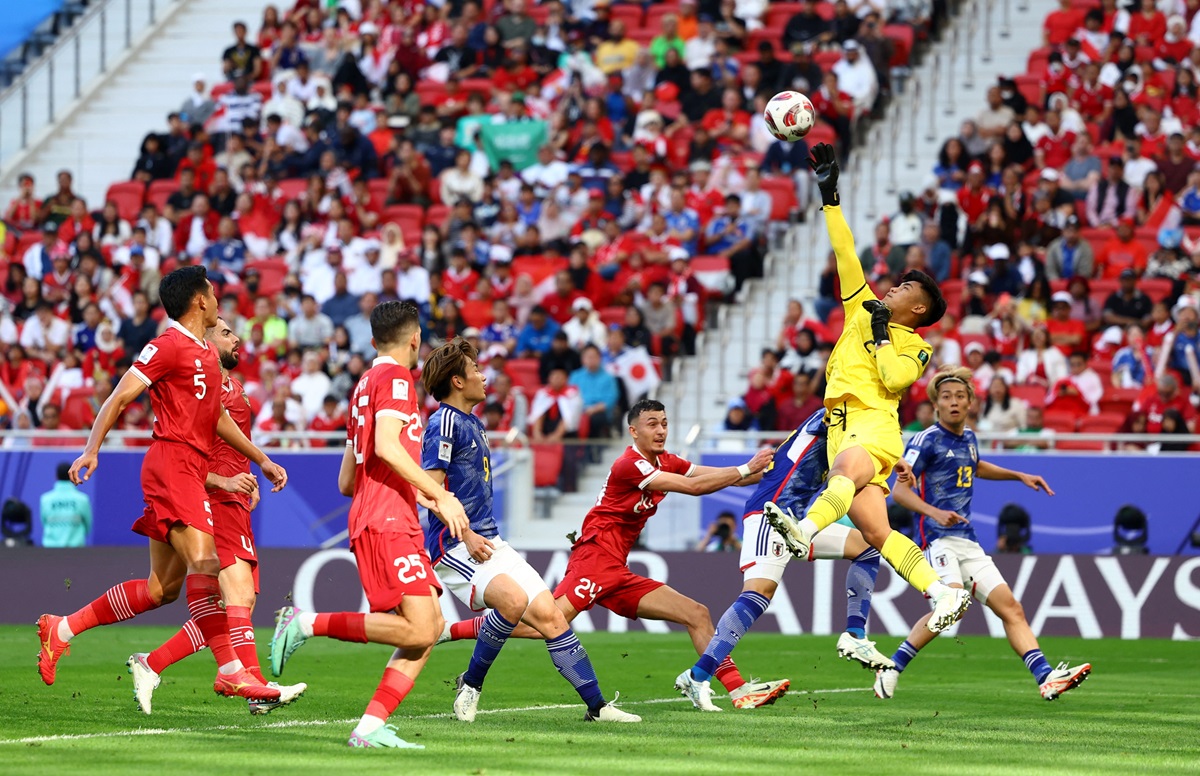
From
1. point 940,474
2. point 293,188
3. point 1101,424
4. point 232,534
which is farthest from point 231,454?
point 293,188

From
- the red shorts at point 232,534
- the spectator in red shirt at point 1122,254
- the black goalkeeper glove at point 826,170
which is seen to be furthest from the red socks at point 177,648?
the spectator in red shirt at point 1122,254

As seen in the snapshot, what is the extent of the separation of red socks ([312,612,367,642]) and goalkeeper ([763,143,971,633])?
2.85 meters

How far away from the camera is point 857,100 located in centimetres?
2362

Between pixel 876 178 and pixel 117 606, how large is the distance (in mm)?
16016

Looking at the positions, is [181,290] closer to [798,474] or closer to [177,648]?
[177,648]

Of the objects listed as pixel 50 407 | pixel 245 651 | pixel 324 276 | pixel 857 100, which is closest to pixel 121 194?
pixel 324 276

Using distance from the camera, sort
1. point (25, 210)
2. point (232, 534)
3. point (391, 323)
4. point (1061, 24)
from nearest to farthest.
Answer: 1. point (391, 323)
2. point (232, 534)
3. point (1061, 24)
4. point (25, 210)

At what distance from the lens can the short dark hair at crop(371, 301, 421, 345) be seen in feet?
26.9

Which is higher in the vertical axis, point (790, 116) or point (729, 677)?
point (790, 116)

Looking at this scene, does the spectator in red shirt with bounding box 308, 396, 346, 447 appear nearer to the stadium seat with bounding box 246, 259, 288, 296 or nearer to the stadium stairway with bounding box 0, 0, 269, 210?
the stadium seat with bounding box 246, 259, 288, 296

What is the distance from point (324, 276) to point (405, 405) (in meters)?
16.8

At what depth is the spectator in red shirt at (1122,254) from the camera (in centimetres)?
2011

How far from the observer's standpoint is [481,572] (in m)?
9.10

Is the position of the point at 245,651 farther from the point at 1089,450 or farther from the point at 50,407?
the point at 50,407
